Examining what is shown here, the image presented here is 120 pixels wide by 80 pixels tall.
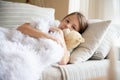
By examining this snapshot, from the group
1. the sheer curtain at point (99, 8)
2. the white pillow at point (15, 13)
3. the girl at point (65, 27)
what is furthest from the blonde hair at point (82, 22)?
the sheer curtain at point (99, 8)

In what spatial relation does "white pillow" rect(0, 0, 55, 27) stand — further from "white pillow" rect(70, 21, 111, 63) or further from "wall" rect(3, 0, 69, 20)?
"wall" rect(3, 0, 69, 20)

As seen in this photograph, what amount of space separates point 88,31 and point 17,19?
592 mm

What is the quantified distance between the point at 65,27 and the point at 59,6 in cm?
105

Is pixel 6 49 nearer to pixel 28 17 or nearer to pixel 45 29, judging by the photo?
pixel 45 29

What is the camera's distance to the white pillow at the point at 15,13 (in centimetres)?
180

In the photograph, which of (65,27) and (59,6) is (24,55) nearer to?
(65,27)

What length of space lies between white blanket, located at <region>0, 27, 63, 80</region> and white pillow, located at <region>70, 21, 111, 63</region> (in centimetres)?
21

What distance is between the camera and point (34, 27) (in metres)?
1.38

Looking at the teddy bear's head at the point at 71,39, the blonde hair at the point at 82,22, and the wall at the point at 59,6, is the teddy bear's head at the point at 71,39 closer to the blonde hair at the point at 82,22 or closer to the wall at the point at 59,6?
the blonde hair at the point at 82,22

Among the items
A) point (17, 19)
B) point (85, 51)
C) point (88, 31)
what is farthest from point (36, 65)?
point (17, 19)

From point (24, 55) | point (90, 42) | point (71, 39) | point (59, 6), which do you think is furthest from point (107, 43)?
point (59, 6)

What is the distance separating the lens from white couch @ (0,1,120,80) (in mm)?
1189

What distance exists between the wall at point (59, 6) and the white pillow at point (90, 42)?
0.88m

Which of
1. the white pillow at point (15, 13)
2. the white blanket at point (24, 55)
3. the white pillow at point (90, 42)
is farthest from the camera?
the white pillow at point (15, 13)
